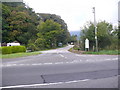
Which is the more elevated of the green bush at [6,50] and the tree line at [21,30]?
the tree line at [21,30]

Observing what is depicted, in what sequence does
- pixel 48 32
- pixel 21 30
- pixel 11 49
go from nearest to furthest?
pixel 11 49, pixel 21 30, pixel 48 32

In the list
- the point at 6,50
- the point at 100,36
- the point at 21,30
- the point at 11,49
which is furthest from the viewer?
the point at 21,30

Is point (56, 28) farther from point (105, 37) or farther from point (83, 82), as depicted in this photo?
point (83, 82)

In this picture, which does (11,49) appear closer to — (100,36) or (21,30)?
(21,30)

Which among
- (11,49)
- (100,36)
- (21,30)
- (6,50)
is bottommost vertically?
(6,50)

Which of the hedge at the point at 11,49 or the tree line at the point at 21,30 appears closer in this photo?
the hedge at the point at 11,49

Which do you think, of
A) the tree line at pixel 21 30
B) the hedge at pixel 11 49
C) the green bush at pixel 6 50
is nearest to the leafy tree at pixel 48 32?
the tree line at pixel 21 30

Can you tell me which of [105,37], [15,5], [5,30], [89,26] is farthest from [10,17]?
[105,37]

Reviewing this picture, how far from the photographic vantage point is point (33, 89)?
4.41 metres

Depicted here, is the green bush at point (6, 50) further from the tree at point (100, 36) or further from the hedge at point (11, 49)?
the tree at point (100, 36)

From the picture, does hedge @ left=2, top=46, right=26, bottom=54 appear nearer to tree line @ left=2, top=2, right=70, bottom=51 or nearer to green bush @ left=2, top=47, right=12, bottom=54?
green bush @ left=2, top=47, right=12, bottom=54

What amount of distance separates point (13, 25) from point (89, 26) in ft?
70.4

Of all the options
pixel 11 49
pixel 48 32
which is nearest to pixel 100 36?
pixel 11 49

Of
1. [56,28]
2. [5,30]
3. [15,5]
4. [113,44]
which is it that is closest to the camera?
[113,44]
